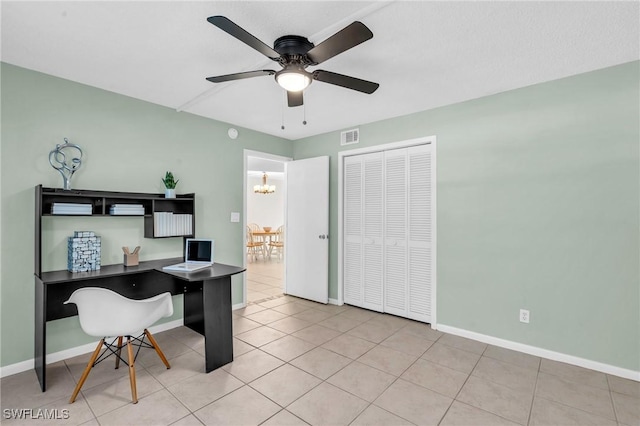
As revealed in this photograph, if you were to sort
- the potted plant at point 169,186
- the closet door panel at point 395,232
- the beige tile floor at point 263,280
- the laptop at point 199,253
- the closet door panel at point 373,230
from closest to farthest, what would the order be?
the laptop at point 199,253
the potted plant at point 169,186
the closet door panel at point 395,232
the closet door panel at point 373,230
the beige tile floor at point 263,280

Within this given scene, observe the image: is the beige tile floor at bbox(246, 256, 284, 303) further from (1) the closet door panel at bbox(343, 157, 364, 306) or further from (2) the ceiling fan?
(2) the ceiling fan

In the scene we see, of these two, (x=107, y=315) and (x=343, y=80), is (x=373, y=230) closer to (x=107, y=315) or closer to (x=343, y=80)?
(x=343, y=80)

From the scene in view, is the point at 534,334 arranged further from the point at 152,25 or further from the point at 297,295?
the point at 152,25

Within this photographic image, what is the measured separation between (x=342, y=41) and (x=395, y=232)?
2.66 meters

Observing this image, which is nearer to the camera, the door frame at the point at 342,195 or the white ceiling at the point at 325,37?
the white ceiling at the point at 325,37

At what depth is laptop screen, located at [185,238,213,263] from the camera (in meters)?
3.26

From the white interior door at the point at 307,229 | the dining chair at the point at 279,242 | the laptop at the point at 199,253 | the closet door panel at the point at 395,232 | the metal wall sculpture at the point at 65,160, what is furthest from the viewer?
the dining chair at the point at 279,242

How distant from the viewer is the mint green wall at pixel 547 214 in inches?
101

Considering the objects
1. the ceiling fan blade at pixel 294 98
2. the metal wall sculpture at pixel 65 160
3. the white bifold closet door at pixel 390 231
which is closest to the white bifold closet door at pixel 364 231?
the white bifold closet door at pixel 390 231

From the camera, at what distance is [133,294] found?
10.0ft

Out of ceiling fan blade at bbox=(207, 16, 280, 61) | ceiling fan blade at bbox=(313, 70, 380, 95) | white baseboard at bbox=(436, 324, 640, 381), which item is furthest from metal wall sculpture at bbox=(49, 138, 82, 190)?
white baseboard at bbox=(436, 324, 640, 381)

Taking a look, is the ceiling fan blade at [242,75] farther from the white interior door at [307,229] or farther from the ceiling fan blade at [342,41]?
the white interior door at [307,229]

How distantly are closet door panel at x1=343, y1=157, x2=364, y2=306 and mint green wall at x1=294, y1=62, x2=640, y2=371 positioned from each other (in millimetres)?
1100

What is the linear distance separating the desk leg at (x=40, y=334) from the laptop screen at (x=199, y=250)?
46.0 inches
